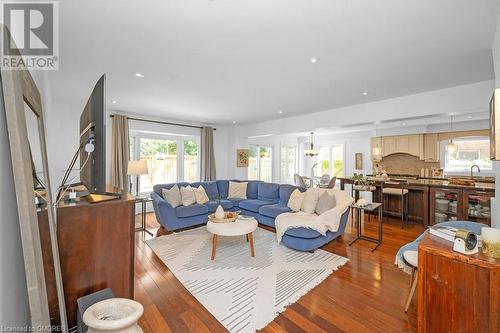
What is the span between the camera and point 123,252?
1.75 metres

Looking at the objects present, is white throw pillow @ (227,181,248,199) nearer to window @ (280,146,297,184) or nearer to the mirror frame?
window @ (280,146,297,184)

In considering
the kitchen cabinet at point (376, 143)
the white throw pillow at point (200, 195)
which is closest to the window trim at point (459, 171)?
the kitchen cabinet at point (376, 143)

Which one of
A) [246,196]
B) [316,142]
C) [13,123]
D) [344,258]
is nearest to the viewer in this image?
[13,123]

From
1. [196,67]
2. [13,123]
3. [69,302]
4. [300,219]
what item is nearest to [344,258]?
[300,219]

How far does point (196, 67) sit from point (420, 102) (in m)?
3.80

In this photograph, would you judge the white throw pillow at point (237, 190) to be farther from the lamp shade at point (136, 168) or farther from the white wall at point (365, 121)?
the lamp shade at point (136, 168)

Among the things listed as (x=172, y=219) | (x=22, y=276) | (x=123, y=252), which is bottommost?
(x=172, y=219)

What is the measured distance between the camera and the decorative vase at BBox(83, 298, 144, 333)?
1.21 meters

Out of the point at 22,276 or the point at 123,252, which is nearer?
the point at 22,276

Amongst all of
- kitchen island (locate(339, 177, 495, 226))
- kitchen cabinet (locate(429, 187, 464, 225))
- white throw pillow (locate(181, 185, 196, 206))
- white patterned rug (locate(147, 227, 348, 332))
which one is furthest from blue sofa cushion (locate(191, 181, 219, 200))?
kitchen cabinet (locate(429, 187, 464, 225))

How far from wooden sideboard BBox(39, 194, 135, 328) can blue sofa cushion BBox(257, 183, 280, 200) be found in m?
3.66

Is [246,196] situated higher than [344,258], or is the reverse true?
[246,196]

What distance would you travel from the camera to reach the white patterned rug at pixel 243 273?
2.03 metres

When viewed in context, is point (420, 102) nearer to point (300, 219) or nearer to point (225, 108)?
point (300, 219)
